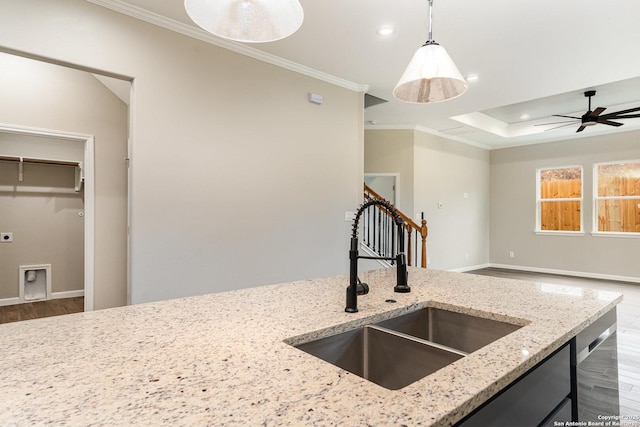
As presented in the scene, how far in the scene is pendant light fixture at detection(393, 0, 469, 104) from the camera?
1631mm

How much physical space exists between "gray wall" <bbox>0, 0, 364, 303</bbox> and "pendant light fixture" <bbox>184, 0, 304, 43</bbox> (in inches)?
68.5

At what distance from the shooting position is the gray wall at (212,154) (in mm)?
2609

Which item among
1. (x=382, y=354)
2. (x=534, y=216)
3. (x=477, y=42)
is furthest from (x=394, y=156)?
(x=382, y=354)

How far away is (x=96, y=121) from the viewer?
3.85 m

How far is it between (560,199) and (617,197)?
901 millimetres

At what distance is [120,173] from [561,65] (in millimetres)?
4931

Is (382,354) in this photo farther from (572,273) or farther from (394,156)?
(572,273)

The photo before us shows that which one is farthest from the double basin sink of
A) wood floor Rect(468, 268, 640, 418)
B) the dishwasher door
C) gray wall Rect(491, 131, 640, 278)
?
gray wall Rect(491, 131, 640, 278)

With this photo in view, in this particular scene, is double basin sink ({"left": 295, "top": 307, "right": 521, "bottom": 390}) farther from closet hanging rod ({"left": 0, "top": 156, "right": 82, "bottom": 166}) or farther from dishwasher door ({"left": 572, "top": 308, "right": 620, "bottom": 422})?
closet hanging rod ({"left": 0, "top": 156, "right": 82, "bottom": 166})

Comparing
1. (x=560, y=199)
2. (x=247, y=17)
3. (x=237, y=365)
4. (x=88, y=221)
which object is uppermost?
(x=247, y=17)

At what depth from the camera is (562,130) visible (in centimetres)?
649

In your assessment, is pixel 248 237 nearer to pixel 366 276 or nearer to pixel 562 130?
pixel 366 276

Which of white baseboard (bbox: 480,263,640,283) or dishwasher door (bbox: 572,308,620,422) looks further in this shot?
white baseboard (bbox: 480,263,640,283)

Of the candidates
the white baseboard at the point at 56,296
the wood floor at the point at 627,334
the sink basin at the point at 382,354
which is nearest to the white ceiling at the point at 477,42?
the sink basin at the point at 382,354
